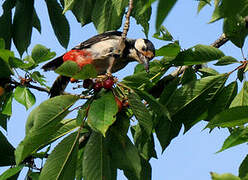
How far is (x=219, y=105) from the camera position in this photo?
7.82 ft

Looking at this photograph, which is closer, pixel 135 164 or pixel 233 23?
pixel 135 164

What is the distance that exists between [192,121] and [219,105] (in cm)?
19

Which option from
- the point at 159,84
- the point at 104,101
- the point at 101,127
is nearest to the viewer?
the point at 101,127

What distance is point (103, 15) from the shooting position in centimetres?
287

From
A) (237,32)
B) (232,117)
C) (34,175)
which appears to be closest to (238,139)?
(232,117)

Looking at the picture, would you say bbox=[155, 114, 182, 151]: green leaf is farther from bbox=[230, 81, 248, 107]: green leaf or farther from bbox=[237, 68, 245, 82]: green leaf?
bbox=[237, 68, 245, 82]: green leaf

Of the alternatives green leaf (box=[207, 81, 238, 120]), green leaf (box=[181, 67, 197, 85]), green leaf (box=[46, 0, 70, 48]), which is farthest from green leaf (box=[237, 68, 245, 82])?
green leaf (box=[46, 0, 70, 48])

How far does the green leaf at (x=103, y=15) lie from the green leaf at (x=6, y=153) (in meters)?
1.07

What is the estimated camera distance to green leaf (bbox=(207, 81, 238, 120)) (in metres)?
2.38

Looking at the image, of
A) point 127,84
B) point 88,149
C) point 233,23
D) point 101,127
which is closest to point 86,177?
point 88,149

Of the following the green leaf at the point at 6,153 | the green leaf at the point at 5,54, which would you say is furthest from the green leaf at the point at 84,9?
the green leaf at the point at 6,153

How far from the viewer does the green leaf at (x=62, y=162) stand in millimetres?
2139

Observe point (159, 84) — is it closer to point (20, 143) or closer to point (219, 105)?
point (219, 105)

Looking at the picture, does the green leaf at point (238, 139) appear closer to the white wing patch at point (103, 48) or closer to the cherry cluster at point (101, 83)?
the cherry cluster at point (101, 83)
